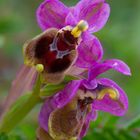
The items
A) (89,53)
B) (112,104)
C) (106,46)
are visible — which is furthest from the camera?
(106,46)

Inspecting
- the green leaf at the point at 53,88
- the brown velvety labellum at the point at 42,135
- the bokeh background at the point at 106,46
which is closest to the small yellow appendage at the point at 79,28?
the green leaf at the point at 53,88

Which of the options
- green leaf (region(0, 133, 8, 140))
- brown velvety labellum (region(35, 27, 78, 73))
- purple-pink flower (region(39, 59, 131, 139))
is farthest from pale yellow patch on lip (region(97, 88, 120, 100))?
green leaf (region(0, 133, 8, 140))

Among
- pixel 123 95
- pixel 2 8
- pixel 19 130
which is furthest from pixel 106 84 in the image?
pixel 2 8

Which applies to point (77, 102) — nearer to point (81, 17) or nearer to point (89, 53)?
point (89, 53)

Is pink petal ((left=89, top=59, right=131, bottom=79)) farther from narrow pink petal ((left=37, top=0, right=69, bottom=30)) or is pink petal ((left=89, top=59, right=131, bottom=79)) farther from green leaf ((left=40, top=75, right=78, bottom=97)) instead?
narrow pink petal ((left=37, top=0, right=69, bottom=30))

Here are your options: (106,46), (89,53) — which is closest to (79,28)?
(89,53)
